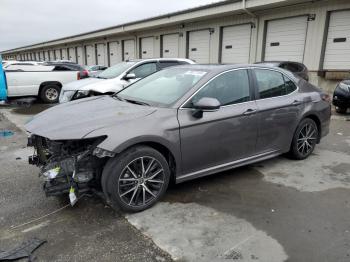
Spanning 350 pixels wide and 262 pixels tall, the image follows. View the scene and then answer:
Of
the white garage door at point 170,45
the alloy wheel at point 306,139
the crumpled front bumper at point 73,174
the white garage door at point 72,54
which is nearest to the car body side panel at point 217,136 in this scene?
the crumpled front bumper at point 73,174

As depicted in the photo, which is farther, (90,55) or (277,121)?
(90,55)

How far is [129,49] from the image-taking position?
24812 millimetres

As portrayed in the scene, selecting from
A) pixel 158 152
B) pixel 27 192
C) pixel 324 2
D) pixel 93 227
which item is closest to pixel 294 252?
pixel 158 152

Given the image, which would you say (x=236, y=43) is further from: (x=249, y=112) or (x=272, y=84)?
(x=249, y=112)

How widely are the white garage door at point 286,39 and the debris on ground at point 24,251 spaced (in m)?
13.0

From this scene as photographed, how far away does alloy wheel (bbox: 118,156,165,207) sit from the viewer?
10.8ft

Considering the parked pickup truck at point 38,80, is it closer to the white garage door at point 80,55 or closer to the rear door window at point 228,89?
the rear door window at point 228,89

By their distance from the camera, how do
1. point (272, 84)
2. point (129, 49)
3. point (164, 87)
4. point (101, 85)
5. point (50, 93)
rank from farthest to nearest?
point (129, 49) < point (50, 93) < point (101, 85) < point (272, 84) < point (164, 87)

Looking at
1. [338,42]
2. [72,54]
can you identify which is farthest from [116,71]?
[72,54]

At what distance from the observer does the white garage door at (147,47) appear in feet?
72.6

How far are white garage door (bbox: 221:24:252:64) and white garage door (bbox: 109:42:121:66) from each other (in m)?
12.5

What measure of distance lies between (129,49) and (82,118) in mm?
22457

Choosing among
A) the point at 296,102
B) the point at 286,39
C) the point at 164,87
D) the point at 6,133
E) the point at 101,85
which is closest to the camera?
the point at 164,87

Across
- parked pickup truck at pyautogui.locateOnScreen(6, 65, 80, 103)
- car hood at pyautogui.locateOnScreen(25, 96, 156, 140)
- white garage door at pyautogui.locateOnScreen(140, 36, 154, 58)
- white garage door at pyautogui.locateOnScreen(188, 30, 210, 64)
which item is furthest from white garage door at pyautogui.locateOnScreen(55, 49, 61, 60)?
car hood at pyautogui.locateOnScreen(25, 96, 156, 140)
